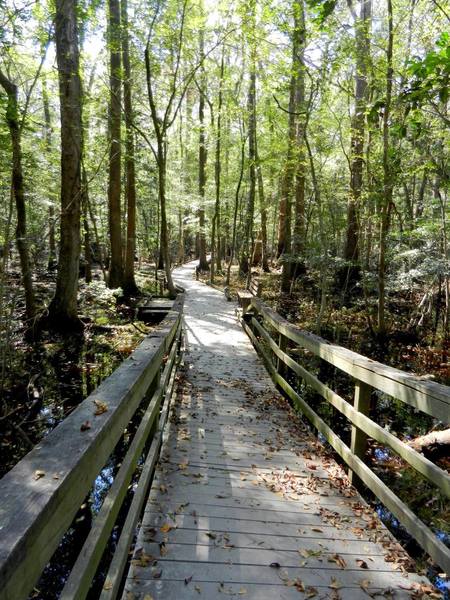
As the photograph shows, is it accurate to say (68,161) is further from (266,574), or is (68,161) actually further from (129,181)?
(266,574)

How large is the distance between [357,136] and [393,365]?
573 centimetres

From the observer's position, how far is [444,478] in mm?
2215

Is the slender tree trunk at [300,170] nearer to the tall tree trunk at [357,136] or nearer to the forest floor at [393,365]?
the tall tree trunk at [357,136]

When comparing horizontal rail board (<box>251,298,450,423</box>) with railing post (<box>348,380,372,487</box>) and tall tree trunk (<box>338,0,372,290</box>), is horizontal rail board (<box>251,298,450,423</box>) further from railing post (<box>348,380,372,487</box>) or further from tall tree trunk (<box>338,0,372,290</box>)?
tall tree trunk (<box>338,0,372,290</box>)

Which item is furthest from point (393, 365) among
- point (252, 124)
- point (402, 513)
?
point (252, 124)

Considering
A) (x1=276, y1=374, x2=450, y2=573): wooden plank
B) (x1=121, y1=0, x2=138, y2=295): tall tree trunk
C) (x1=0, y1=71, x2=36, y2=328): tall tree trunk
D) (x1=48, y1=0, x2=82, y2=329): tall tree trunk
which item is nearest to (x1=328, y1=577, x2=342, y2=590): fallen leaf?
(x1=276, y1=374, x2=450, y2=573): wooden plank

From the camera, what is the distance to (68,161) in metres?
10.0

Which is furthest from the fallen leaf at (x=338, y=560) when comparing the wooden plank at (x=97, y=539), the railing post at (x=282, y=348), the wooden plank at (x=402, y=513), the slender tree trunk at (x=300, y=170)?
the slender tree trunk at (x=300, y=170)

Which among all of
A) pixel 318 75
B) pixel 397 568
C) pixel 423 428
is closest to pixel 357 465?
pixel 397 568

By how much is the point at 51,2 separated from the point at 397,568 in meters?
12.7

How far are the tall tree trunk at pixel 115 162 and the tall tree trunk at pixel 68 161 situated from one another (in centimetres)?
269

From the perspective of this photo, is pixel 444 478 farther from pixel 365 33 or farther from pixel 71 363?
pixel 365 33

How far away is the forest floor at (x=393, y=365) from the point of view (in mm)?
4727

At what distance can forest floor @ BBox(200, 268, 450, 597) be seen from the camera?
15.5ft
